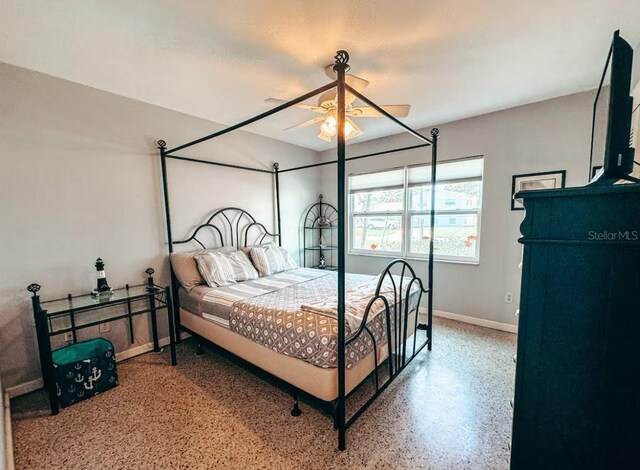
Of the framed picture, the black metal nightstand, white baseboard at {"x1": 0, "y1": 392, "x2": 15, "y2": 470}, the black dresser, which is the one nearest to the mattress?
the black metal nightstand

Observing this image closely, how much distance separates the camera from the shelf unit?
466cm

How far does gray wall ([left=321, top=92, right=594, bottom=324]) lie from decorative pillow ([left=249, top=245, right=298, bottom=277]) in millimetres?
1829

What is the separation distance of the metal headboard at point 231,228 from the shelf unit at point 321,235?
39.3 inches

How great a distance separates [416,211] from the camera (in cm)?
381

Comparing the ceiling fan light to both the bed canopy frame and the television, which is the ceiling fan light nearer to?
the bed canopy frame

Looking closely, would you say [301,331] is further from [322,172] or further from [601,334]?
[322,172]

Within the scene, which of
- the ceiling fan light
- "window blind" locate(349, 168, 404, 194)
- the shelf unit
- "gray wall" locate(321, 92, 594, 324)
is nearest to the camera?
the ceiling fan light

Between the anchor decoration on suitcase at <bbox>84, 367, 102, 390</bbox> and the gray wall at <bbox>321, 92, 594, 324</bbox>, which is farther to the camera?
the gray wall at <bbox>321, 92, 594, 324</bbox>

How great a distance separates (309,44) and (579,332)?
6.71ft

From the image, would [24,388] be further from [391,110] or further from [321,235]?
[321,235]

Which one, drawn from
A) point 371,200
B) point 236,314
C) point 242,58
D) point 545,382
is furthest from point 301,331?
point 371,200

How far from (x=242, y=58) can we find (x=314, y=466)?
105 inches

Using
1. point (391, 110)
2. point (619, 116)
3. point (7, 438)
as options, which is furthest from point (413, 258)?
point (7, 438)

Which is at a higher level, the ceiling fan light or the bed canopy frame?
the ceiling fan light
